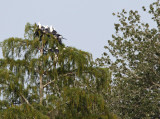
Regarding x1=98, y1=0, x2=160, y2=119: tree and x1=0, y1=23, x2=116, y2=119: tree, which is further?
x1=98, y1=0, x2=160, y2=119: tree

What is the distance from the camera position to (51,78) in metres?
12.5

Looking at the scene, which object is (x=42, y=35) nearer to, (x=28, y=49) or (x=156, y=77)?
(x=28, y=49)

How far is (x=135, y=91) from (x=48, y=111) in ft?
37.7

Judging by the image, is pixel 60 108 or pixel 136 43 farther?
pixel 136 43

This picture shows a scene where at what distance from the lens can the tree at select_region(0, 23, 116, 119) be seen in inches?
448

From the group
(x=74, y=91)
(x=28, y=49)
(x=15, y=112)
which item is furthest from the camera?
(x=28, y=49)

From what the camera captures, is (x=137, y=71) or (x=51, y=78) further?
(x=137, y=71)

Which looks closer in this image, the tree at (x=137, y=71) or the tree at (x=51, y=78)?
the tree at (x=51, y=78)

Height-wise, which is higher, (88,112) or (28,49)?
(28,49)

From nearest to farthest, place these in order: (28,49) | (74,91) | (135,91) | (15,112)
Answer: (15,112)
(74,91)
(28,49)
(135,91)

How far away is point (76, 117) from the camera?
11.6 meters

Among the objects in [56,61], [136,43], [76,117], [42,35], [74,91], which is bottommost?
[76,117]

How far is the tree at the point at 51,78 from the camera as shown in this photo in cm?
1139

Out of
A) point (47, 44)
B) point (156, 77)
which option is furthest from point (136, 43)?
point (47, 44)
